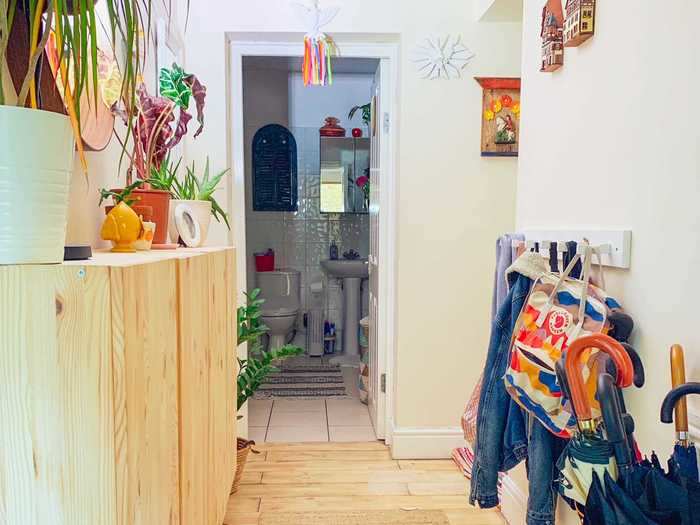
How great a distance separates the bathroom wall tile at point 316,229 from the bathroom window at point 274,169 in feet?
0.70

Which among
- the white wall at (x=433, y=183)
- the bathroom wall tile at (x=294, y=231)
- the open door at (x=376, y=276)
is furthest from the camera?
the bathroom wall tile at (x=294, y=231)

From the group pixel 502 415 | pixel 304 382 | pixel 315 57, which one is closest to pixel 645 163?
pixel 502 415

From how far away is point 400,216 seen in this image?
260cm

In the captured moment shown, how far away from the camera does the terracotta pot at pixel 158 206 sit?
4.75 feet

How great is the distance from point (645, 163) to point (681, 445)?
59 centimetres

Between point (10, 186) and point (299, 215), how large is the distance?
399 cm

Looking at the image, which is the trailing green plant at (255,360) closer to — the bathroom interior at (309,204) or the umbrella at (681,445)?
the umbrella at (681,445)

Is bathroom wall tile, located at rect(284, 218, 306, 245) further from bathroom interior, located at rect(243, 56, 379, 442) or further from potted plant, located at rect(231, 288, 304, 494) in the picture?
potted plant, located at rect(231, 288, 304, 494)

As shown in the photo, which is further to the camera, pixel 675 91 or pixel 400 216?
pixel 400 216

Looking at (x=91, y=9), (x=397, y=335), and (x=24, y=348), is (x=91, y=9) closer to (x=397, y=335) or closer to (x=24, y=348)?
(x=24, y=348)

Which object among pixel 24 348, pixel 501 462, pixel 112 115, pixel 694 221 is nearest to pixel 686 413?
pixel 694 221

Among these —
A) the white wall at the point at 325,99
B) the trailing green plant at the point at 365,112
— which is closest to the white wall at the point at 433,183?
the trailing green plant at the point at 365,112

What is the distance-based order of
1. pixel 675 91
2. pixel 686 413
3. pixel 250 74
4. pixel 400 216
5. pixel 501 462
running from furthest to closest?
pixel 250 74
pixel 400 216
pixel 501 462
pixel 675 91
pixel 686 413

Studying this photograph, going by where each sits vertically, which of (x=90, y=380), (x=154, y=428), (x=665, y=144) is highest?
(x=665, y=144)
